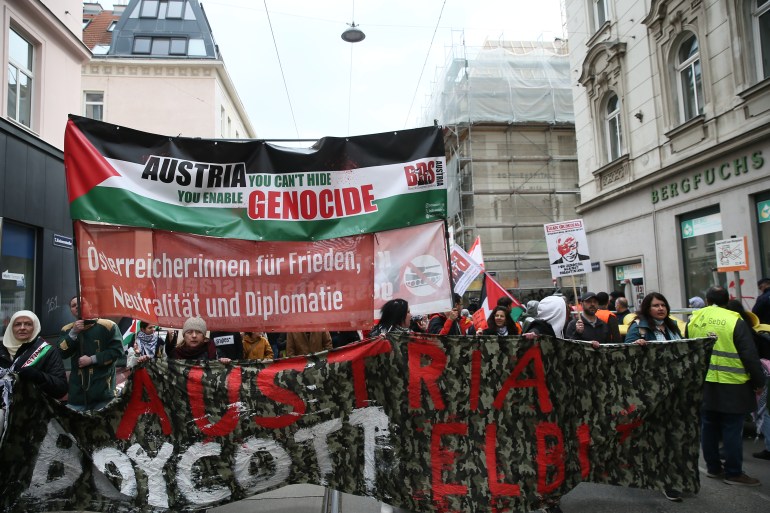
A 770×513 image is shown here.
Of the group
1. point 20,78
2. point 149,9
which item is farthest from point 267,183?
point 149,9

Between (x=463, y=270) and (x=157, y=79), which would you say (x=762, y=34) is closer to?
(x=463, y=270)

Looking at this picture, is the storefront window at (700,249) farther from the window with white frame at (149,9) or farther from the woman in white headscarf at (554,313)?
the window with white frame at (149,9)

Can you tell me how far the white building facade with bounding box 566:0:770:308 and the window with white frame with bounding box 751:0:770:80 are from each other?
20 millimetres

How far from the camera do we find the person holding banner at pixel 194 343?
4.46 m

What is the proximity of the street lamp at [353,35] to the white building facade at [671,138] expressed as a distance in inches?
287

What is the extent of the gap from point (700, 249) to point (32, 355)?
44.6 ft

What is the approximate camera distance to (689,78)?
13438 millimetres

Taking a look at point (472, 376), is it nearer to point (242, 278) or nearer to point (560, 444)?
point (560, 444)

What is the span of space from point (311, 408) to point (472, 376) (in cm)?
124

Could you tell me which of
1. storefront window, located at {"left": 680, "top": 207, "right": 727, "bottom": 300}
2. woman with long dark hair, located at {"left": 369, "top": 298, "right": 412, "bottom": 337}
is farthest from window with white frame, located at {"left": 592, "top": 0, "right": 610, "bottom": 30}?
woman with long dark hair, located at {"left": 369, "top": 298, "right": 412, "bottom": 337}

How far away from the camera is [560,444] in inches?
161

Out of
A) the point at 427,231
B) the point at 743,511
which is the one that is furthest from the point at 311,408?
the point at 743,511

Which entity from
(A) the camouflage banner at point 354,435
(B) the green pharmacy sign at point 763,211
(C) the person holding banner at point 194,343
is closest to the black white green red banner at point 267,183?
(C) the person holding banner at point 194,343

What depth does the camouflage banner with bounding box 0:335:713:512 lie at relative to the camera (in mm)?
3869
